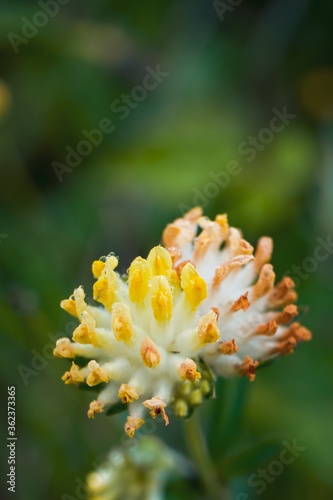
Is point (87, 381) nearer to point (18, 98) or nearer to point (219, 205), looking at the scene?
point (219, 205)

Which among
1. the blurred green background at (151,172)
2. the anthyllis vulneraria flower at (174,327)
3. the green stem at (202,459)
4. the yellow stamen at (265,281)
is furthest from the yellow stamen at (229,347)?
the blurred green background at (151,172)

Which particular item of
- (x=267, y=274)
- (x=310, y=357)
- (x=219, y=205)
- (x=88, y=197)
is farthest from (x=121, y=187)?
(x=267, y=274)

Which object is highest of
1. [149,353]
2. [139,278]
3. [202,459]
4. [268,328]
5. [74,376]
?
[268,328]

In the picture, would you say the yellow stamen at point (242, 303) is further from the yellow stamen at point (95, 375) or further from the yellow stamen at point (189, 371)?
the yellow stamen at point (95, 375)

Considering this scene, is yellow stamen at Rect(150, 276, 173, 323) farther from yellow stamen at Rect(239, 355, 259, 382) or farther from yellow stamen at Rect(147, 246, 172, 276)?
yellow stamen at Rect(239, 355, 259, 382)

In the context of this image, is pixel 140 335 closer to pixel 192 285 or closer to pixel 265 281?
pixel 192 285

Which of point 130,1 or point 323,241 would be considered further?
point 130,1

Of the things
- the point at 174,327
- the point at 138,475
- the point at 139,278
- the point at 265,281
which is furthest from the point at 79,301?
the point at 138,475
